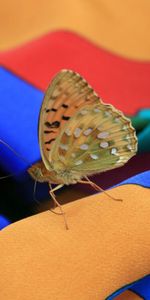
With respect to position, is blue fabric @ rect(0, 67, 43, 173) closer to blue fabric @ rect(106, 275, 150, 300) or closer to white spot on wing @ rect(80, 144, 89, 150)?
white spot on wing @ rect(80, 144, 89, 150)

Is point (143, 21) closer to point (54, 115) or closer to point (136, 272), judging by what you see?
point (54, 115)

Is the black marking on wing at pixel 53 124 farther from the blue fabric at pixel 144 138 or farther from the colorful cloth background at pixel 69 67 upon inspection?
the blue fabric at pixel 144 138

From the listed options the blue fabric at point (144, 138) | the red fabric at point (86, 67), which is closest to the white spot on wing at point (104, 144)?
the blue fabric at point (144, 138)

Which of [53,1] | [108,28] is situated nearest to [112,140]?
[108,28]

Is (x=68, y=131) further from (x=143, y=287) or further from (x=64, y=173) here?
(x=143, y=287)

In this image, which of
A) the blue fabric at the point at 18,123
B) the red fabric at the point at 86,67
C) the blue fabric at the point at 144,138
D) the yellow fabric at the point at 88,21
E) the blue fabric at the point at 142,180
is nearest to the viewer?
the blue fabric at the point at 142,180

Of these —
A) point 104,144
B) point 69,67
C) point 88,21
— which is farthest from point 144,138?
point 88,21

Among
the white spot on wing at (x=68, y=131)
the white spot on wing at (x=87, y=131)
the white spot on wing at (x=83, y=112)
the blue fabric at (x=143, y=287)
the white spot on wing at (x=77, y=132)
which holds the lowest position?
the blue fabric at (x=143, y=287)

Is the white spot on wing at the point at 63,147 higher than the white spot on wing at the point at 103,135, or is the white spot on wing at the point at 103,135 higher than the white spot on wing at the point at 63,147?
the white spot on wing at the point at 63,147

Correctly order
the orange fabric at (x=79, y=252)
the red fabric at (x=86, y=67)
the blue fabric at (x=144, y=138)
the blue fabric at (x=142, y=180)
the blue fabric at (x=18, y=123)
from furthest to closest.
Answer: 1. the red fabric at (x=86, y=67)
2. the blue fabric at (x=144, y=138)
3. the blue fabric at (x=18, y=123)
4. the blue fabric at (x=142, y=180)
5. the orange fabric at (x=79, y=252)
